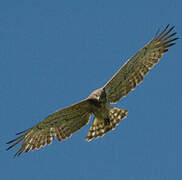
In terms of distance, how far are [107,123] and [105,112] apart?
40cm

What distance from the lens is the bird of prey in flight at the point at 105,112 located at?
35.5 feet

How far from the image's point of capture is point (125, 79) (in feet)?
36.3

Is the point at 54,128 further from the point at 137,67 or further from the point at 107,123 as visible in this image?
the point at 137,67

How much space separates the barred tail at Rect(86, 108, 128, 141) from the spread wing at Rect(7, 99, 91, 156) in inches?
13.9

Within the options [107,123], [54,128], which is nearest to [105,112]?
[107,123]

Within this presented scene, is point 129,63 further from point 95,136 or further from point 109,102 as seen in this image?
point 95,136

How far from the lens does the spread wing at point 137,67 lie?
10.9 metres

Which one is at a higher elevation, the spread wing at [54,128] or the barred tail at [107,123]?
the spread wing at [54,128]

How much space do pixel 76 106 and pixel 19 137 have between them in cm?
174

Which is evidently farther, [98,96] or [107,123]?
[107,123]

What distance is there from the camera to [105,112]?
1083cm

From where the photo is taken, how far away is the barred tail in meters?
11.0

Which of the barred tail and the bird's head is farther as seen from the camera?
the barred tail

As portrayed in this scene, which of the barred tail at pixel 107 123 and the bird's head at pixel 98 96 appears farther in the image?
the barred tail at pixel 107 123
